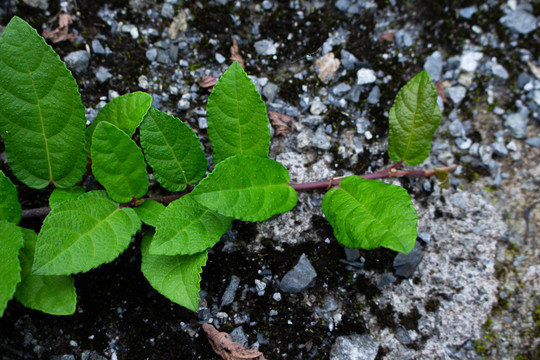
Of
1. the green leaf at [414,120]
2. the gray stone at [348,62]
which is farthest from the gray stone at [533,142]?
the gray stone at [348,62]

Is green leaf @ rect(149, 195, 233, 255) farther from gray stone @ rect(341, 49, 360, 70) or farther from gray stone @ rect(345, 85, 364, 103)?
gray stone @ rect(341, 49, 360, 70)

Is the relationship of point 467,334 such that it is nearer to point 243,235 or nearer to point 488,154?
point 488,154

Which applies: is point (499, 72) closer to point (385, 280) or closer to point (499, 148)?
point (499, 148)

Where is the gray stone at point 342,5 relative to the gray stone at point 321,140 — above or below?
above

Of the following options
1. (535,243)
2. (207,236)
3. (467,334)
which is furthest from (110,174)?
(535,243)

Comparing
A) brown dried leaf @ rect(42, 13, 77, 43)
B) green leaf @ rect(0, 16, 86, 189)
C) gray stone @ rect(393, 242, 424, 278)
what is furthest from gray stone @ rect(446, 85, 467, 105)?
brown dried leaf @ rect(42, 13, 77, 43)

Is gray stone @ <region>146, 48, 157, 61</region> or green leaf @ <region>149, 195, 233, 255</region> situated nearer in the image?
green leaf @ <region>149, 195, 233, 255</region>

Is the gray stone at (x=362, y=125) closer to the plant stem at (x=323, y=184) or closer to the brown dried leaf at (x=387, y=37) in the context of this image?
the plant stem at (x=323, y=184)
